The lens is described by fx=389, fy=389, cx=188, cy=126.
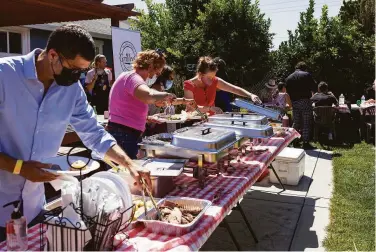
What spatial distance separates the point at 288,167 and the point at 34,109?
403 centimetres

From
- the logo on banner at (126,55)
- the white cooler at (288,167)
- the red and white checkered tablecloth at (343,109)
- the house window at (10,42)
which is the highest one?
the house window at (10,42)

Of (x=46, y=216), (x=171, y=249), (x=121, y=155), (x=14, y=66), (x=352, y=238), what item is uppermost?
(x=14, y=66)

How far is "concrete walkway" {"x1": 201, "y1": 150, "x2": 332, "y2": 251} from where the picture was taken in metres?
3.48

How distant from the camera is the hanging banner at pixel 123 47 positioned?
572cm

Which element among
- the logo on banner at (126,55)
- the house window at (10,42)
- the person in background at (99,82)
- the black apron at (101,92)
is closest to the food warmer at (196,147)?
the logo on banner at (126,55)

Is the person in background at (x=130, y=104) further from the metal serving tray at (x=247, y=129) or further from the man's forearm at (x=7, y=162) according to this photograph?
the man's forearm at (x=7, y=162)

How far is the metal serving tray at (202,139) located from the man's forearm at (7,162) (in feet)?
3.66

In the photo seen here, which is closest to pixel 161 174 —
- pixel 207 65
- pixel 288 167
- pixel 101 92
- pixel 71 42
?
pixel 71 42

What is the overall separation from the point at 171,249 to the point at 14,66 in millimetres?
968

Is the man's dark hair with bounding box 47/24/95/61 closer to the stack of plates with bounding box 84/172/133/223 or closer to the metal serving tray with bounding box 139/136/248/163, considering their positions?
the stack of plates with bounding box 84/172/133/223

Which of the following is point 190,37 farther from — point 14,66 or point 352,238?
point 14,66

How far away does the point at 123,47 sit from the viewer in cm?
595

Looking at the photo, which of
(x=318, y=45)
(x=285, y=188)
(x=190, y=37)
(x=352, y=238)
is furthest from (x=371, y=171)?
(x=190, y=37)

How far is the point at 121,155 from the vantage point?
1.86 meters
